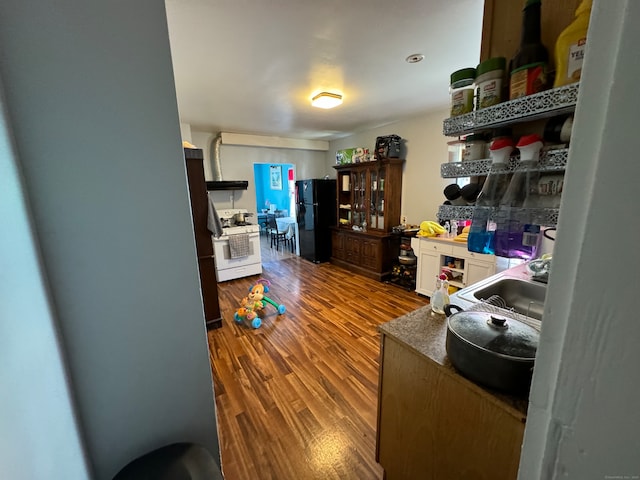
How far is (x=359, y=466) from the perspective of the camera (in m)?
1.44

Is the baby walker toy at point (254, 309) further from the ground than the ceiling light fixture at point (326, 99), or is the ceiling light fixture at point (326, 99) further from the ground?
the ceiling light fixture at point (326, 99)

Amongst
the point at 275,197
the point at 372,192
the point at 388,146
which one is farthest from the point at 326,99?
the point at 275,197

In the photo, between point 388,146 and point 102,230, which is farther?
point 388,146

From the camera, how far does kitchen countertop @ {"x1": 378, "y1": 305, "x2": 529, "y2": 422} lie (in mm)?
808

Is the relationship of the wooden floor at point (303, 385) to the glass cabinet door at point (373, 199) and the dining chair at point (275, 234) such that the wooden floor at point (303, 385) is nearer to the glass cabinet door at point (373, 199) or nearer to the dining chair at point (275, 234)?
the glass cabinet door at point (373, 199)

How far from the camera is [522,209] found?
2.96ft

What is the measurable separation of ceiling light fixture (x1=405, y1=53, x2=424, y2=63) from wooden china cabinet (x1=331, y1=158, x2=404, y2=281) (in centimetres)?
189

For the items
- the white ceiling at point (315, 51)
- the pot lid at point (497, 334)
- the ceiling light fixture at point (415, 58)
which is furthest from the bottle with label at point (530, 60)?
the ceiling light fixture at point (415, 58)

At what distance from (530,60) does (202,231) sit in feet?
8.79

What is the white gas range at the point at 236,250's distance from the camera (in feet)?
13.6

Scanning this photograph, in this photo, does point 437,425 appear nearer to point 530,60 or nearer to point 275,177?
point 530,60

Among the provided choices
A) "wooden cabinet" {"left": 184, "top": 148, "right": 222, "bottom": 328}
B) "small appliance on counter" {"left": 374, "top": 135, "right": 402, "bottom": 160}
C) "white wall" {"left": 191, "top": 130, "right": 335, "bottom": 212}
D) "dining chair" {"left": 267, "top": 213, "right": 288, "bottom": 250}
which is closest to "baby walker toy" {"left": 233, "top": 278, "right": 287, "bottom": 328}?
"wooden cabinet" {"left": 184, "top": 148, "right": 222, "bottom": 328}

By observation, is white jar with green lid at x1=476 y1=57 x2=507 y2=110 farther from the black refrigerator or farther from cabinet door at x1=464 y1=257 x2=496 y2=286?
the black refrigerator

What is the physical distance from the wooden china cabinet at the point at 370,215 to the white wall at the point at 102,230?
340 centimetres
